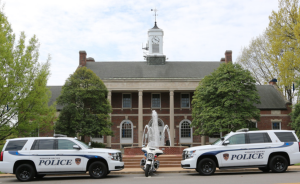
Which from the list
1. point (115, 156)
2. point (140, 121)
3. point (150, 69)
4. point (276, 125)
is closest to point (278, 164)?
point (115, 156)

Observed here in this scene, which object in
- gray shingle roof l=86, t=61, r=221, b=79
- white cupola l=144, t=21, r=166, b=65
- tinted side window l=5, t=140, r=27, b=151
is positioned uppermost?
white cupola l=144, t=21, r=166, b=65

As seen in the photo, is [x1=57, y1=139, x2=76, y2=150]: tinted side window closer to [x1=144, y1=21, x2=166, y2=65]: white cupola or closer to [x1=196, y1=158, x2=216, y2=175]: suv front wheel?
[x1=196, y1=158, x2=216, y2=175]: suv front wheel

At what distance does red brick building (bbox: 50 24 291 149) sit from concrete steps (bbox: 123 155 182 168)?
16.8m

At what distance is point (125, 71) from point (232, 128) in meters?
16.5

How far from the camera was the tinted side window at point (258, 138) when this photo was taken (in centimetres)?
1398

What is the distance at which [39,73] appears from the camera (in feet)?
68.0

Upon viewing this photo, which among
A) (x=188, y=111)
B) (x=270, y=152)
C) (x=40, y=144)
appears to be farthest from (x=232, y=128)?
(x=40, y=144)

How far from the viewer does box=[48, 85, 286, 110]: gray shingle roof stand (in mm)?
38250

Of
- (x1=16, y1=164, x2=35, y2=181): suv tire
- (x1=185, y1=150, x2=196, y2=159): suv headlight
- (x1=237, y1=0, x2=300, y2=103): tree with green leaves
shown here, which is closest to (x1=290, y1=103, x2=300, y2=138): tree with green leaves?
(x1=237, y1=0, x2=300, y2=103): tree with green leaves

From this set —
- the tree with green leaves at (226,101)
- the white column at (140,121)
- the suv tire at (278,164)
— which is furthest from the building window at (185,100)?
the suv tire at (278,164)

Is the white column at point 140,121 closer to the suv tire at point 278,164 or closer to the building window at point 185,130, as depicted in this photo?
the building window at point 185,130

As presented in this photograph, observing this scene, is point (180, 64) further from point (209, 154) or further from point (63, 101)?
point (209, 154)

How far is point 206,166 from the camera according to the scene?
13867 mm

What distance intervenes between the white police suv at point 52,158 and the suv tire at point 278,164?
6789 mm
